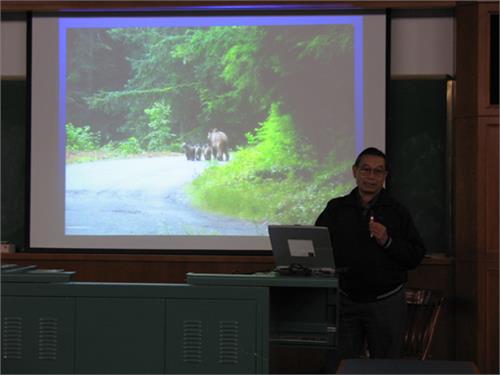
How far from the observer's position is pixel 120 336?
3.75 m

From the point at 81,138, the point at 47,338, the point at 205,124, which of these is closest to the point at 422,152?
the point at 205,124

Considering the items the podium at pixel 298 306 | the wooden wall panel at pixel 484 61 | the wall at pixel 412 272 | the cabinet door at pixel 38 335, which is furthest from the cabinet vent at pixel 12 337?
the wooden wall panel at pixel 484 61

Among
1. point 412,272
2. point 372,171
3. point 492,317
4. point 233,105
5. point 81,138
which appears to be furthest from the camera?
point 81,138

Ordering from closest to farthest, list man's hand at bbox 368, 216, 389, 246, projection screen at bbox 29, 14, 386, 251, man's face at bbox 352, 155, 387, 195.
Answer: man's hand at bbox 368, 216, 389, 246, man's face at bbox 352, 155, 387, 195, projection screen at bbox 29, 14, 386, 251

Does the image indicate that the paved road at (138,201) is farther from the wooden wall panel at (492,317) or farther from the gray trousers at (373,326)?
the gray trousers at (373,326)

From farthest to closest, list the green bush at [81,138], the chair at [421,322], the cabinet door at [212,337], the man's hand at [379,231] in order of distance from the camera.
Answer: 1. the green bush at [81,138]
2. the chair at [421,322]
3. the man's hand at [379,231]
4. the cabinet door at [212,337]

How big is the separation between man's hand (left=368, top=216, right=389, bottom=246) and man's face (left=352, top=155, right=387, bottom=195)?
196mm

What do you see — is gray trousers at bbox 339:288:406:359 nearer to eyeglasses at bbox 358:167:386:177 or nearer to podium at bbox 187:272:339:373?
podium at bbox 187:272:339:373

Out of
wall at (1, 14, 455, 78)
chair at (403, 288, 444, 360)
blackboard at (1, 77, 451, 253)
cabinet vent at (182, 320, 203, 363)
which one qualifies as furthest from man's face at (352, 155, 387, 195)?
wall at (1, 14, 455, 78)

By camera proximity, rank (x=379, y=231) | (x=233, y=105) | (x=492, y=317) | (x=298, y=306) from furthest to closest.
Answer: (x=233, y=105), (x=492, y=317), (x=379, y=231), (x=298, y=306)

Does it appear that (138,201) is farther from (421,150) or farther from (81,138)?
(421,150)

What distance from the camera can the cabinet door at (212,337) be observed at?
12.1 ft

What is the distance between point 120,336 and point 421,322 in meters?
2.61

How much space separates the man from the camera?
4246 mm
